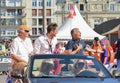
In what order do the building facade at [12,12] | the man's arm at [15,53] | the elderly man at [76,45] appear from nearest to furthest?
1. the man's arm at [15,53]
2. the elderly man at [76,45]
3. the building facade at [12,12]

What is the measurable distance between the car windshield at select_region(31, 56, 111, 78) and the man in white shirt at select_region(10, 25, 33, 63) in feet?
4.41

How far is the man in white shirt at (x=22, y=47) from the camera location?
11.6 m

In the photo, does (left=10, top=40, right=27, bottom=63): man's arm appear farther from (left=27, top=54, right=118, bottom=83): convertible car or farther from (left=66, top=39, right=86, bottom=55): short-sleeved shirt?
(left=66, top=39, right=86, bottom=55): short-sleeved shirt

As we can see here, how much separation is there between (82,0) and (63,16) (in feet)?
23.4

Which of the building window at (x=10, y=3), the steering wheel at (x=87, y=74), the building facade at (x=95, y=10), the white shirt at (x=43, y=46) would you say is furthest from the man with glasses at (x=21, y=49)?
the building window at (x=10, y=3)

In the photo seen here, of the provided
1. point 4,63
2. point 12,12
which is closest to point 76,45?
point 4,63

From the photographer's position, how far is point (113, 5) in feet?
398

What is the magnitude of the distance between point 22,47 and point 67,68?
76.9 inches

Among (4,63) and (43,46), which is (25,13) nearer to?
(4,63)

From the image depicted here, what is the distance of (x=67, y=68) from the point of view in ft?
32.9

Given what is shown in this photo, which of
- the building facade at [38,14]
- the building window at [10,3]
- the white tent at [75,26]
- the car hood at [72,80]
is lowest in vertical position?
the building facade at [38,14]

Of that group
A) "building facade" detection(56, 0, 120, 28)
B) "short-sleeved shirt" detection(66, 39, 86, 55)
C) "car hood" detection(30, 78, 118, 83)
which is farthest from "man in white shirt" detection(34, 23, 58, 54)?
"building facade" detection(56, 0, 120, 28)

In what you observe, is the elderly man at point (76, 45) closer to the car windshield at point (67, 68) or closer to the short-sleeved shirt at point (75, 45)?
the short-sleeved shirt at point (75, 45)

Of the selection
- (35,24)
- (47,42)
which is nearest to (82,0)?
(35,24)
